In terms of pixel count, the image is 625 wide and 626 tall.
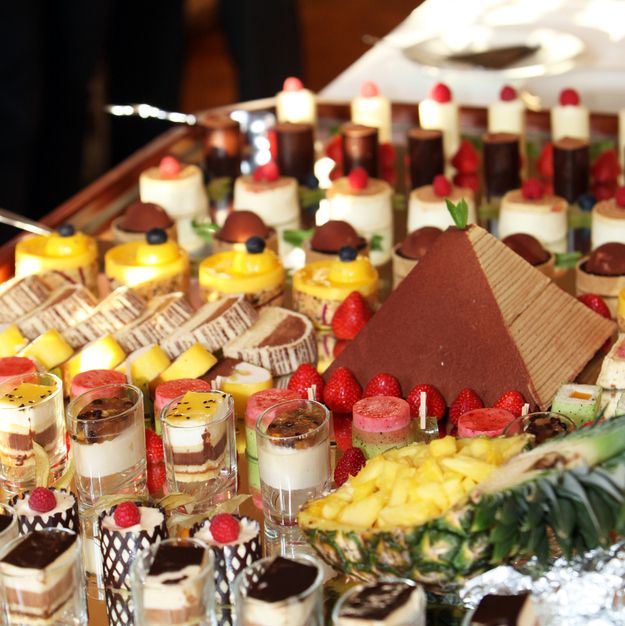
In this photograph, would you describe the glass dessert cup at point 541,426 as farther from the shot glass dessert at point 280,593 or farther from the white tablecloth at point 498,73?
the white tablecloth at point 498,73

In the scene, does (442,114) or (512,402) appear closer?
(512,402)

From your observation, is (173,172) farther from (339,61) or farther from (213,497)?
(339,61)

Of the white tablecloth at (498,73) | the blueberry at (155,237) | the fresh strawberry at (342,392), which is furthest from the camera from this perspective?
the white tablecloth at (498,73)

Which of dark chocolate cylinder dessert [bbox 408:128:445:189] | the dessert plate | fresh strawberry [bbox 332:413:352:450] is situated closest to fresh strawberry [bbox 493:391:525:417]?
fresh strawberry [bbox 332:413:352:450]

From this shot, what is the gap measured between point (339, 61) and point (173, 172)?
17.5 feet

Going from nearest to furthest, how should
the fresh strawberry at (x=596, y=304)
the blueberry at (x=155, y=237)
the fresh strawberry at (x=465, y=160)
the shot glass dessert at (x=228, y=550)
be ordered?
the shot glass dessert at (x=228, y=550), the fresh strawberry at (x=596, y=304), the blueberry at (x=155, y=237), the fresh strawberry at (x=465, y=160)

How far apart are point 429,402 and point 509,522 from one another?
84cm

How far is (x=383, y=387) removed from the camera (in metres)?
3.04

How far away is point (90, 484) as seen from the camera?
2.73 meters

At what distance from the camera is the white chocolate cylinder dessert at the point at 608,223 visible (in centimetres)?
390

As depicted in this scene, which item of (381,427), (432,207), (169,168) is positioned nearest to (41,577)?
(381,427)

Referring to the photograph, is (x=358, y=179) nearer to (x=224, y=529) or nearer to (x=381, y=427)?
(x=381, y=427)

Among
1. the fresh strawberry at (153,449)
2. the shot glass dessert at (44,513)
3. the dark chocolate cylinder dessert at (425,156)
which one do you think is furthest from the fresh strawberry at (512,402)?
the dark chocolate cylinder dessert at (425,156)

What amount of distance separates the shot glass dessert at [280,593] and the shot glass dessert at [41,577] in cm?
31
